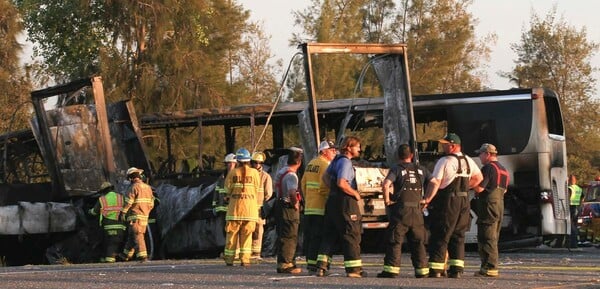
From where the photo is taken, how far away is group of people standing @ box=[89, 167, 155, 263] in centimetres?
2028

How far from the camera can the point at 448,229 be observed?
14.3 meters

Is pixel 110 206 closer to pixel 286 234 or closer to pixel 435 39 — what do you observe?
pixel 286 234

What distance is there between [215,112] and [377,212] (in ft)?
17.7

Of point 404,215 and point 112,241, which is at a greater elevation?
point 404,215

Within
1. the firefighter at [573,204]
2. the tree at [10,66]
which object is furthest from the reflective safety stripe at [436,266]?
the tree at [10,66]

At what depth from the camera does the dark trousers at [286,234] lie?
49.9 ft

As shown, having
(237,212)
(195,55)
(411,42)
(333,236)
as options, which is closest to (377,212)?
(237,212)

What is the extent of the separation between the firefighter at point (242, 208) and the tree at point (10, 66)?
98.7 ft

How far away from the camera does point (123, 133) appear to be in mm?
23203

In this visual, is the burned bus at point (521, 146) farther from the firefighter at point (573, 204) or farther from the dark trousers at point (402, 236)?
the dark trousers at point (402, 236)

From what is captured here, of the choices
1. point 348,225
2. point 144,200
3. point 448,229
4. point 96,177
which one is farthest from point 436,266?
point 96,177

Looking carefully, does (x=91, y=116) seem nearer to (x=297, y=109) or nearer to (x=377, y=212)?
(x=297, y=109)

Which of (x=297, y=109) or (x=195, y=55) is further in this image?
(x=195, y=55)

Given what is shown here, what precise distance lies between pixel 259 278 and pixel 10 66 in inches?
1372
